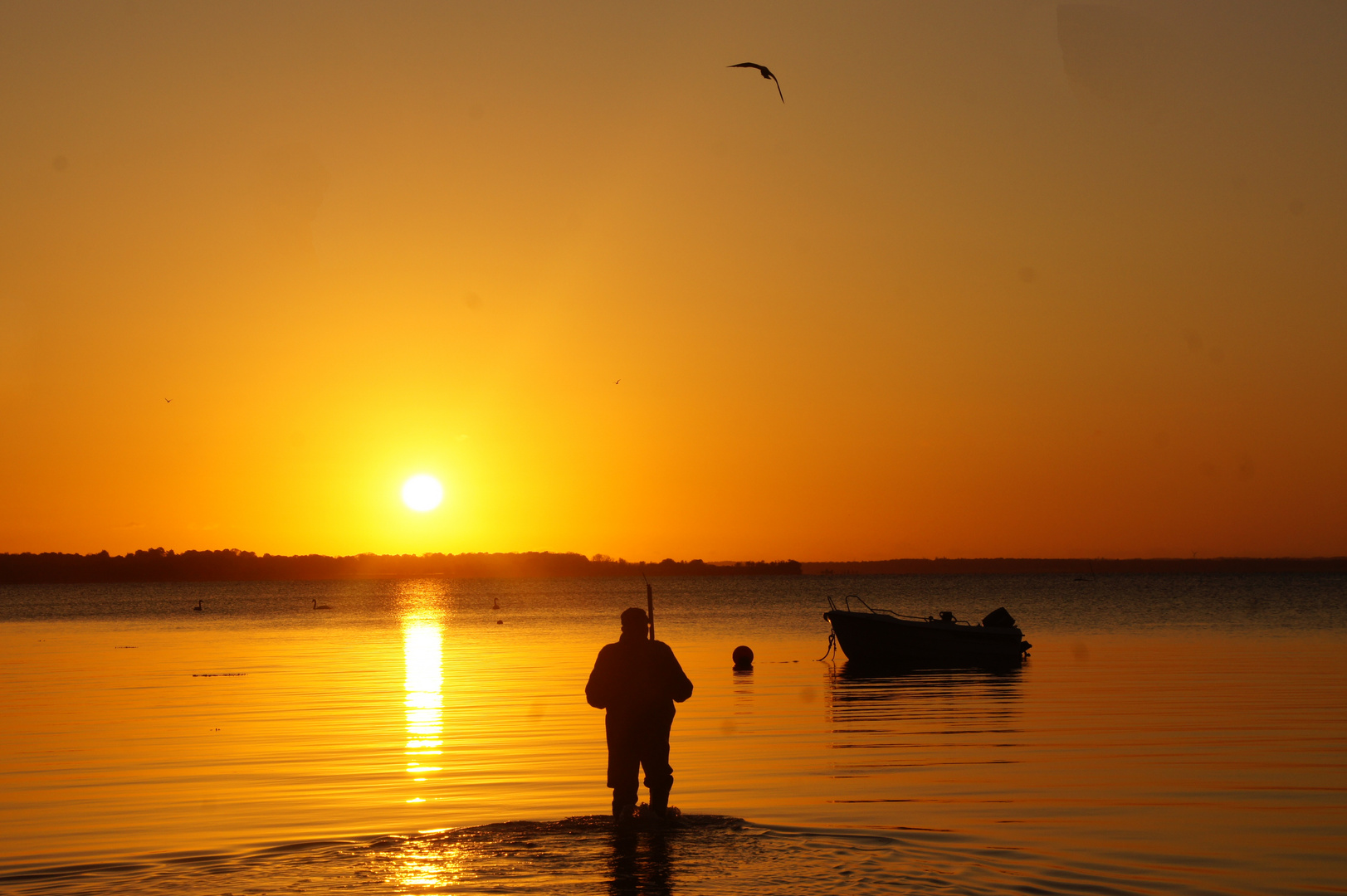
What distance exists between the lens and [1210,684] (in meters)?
34.9

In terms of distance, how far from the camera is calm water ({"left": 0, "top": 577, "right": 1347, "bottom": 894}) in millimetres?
11805

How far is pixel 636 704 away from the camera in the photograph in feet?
42.4

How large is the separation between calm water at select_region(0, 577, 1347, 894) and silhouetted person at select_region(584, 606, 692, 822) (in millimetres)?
513

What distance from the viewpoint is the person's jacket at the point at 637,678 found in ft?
42.3

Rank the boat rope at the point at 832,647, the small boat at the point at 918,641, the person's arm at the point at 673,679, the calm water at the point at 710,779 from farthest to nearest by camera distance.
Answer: the boat rope at the point at 832,647 < the small boat at the point at 918,641 < the person's arm at the point at 673,679 < the calm water at the point at 710,779

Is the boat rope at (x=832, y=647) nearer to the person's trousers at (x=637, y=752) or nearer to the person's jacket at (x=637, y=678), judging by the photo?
the person's trousers at (x=637, y=752)

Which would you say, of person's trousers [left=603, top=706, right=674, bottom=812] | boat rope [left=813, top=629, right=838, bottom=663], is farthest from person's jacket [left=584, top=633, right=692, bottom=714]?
boat rope [left=813, top=629, right=838, bottom=663]

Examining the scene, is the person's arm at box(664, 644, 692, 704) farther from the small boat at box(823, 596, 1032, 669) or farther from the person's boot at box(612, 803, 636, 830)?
the small boat at box(823, 596, 1032, 669)

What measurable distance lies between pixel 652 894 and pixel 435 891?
1.82 metres

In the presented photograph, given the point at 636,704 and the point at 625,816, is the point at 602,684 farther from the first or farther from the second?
the point at 625,816

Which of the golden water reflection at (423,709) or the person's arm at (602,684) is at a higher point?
the person's arm at (602,684)

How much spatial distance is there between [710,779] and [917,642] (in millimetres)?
27962

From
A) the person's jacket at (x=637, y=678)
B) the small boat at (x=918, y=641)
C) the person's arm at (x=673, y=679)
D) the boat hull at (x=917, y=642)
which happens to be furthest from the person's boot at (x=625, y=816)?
the boat hull at (x=917, y=642)

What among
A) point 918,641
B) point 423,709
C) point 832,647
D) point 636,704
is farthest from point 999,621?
point 636,704
